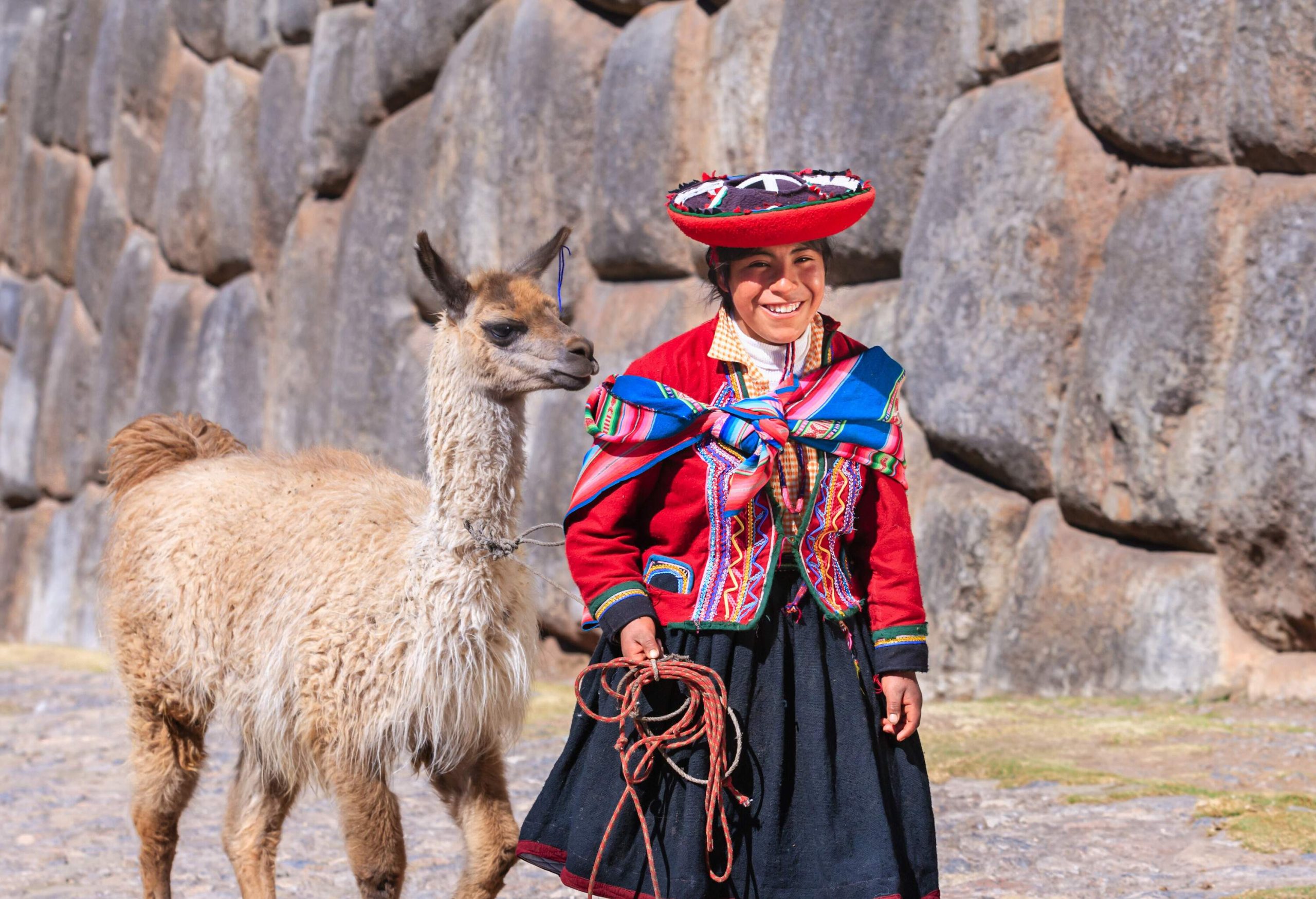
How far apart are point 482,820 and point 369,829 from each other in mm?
222

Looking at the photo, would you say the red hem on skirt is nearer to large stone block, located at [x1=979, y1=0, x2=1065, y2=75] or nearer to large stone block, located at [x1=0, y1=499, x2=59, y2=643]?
large stone block, located at [x1=979, y1=0, x2=1065, y2=75]

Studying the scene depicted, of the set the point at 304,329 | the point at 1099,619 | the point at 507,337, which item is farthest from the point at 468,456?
the point at 304,329

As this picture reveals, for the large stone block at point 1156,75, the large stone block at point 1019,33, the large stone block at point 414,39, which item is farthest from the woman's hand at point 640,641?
the large stone block at point 414,39

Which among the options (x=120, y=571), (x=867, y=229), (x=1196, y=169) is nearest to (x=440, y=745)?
(x=120, y=571)

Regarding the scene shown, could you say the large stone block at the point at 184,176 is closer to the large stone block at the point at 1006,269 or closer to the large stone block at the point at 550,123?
the large stone block at the point at 550,123

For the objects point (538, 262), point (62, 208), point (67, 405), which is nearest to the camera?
point (538, 262)

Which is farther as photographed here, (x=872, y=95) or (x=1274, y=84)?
(x=872, y=95)

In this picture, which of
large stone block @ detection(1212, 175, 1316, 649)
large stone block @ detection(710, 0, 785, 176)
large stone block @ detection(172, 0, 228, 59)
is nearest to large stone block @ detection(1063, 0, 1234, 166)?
large stone block @ detection(1212, 175, 1316, 649)

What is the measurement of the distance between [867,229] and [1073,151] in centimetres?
106

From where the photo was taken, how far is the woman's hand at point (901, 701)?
7.56 feet

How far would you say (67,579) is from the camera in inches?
484

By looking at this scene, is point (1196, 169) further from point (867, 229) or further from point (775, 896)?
point (775, 896)

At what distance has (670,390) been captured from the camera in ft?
7.59

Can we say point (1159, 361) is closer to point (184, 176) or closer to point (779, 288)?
point (779, 288)
